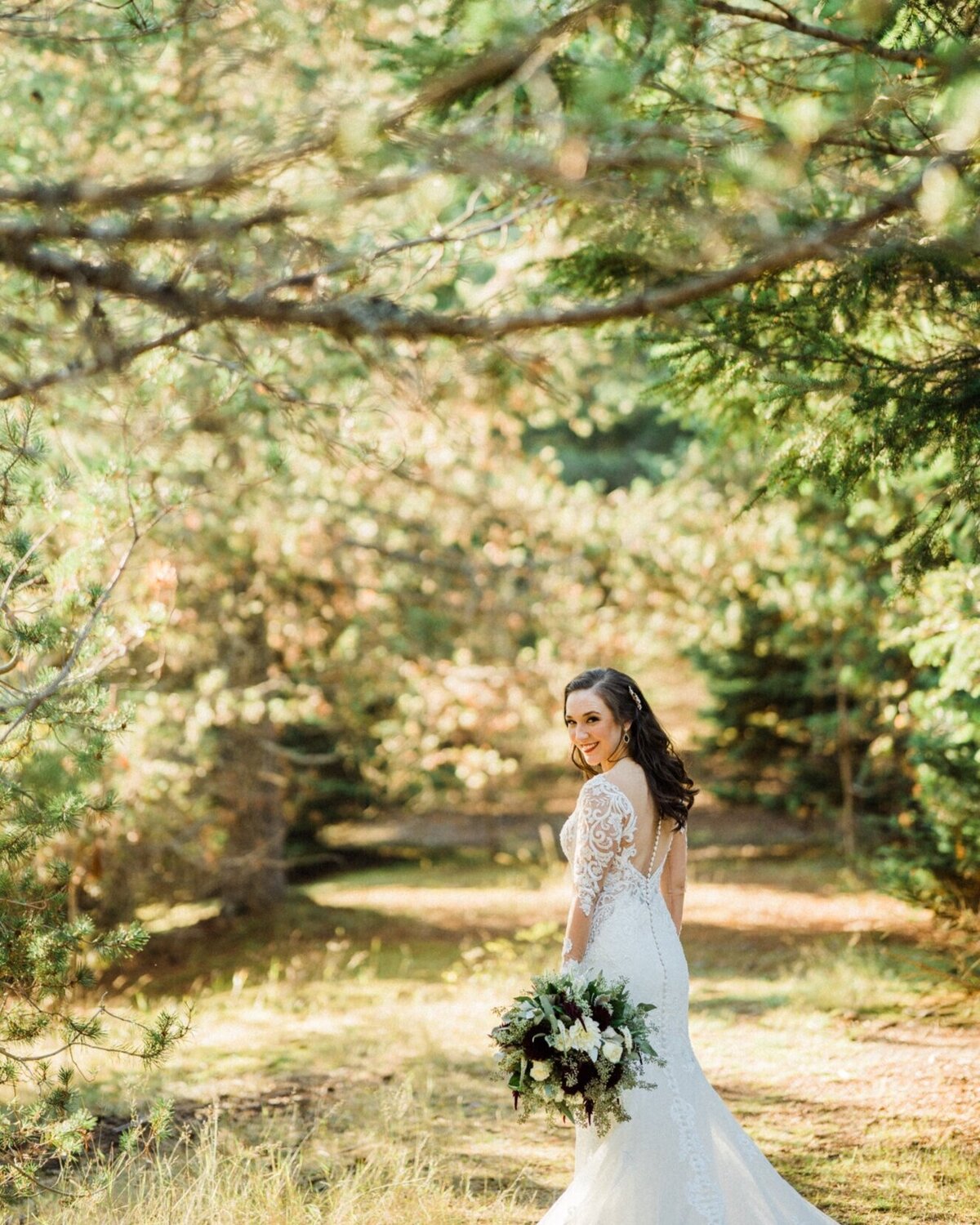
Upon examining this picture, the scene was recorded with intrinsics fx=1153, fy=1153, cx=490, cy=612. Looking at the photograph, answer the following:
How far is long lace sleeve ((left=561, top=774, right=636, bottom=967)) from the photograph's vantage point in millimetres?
4227

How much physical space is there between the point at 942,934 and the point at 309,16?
7.60 m

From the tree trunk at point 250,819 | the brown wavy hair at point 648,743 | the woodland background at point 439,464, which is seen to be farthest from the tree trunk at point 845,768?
the brown wavy hair at point 648,743

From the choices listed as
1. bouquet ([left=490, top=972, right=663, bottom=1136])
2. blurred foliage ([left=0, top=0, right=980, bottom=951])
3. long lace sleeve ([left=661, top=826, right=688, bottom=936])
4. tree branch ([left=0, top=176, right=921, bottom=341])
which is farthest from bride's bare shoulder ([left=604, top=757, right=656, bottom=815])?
tree branch ([left=0, top=176, right=921, bottom=341])

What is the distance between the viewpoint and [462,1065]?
23.7 ft

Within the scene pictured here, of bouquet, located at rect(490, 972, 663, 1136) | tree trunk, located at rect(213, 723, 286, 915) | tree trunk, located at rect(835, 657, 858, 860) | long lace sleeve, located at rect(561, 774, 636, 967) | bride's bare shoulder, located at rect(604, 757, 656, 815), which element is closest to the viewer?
bouquet, located at rect(490, 972, 663, 1136)

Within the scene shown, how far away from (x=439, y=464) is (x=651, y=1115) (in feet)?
26.1

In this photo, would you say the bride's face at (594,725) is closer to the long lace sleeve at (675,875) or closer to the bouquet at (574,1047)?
the long lace sleeve at (675,875)

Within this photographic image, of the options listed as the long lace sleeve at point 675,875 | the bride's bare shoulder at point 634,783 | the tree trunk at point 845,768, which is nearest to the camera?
the bride's bare shoulder at point 634,783

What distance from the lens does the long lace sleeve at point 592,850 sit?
166 inches

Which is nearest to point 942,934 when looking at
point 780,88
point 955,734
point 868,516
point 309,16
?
point 955,734

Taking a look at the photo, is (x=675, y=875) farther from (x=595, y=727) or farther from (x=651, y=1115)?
(x=651, y=1115)

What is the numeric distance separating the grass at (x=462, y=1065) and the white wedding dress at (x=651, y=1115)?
807mm

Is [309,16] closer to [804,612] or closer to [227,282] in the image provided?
[227,282]

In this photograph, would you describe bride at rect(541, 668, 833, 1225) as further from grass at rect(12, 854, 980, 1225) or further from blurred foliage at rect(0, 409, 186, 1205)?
blurred foliage at rect(0, 409, 186, 1205)
